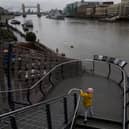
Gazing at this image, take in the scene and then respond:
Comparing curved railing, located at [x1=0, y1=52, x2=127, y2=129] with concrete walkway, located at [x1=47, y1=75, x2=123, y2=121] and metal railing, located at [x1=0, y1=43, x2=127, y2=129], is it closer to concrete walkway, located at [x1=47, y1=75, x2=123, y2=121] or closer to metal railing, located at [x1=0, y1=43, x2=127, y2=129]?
metal railing, located at [x1=0, y1=43, x2=127, y2=129]

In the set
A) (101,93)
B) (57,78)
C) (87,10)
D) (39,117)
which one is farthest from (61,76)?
(87,10)

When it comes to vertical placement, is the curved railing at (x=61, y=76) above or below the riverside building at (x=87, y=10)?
below

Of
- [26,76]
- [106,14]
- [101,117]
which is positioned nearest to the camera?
[101,117]

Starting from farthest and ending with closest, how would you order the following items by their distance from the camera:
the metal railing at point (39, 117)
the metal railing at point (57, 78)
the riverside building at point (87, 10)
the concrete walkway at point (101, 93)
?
1. the riverside building at point (87, 10)
2. the metal railing at point (57, 78)
3. the concrete walkway at point (101, 93)
4. the metal railing at point (39, 117)

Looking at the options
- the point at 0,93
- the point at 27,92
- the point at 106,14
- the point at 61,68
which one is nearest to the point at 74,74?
the point at 61,68

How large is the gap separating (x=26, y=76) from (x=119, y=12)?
70.3 m

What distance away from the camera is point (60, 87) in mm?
5434

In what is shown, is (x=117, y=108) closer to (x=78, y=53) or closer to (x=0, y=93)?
(x=0, y=93)

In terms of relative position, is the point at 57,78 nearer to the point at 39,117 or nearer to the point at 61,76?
the point at 61,76

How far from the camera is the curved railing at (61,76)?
4.50m

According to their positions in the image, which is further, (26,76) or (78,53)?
(78,53)

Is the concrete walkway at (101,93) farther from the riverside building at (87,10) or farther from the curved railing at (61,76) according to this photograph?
the riverside building at (87,10)

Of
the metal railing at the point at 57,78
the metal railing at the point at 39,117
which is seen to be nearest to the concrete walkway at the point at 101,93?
the metal railing at the point at 57,78

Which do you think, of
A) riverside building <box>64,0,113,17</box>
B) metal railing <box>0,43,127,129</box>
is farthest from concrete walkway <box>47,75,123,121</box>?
riverside building <box>64,0,113,17</box>
